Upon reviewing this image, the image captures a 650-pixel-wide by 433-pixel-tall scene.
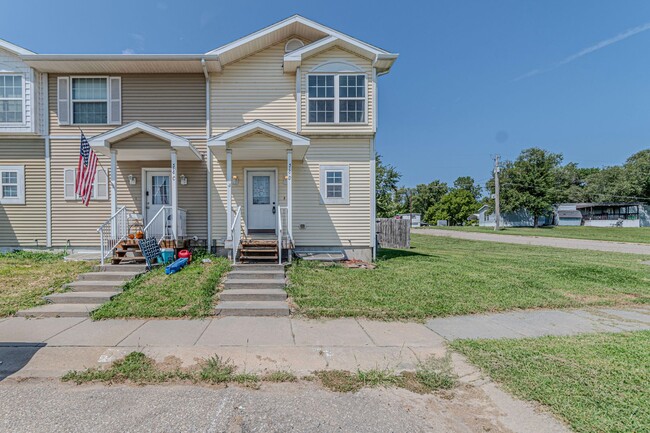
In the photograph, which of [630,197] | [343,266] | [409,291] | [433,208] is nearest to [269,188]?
[343,266]

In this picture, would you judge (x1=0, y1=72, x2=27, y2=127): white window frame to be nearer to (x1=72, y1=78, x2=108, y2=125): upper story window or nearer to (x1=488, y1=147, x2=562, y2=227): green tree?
(x1=72, y1=78, x2=108, y2=125): upper story window

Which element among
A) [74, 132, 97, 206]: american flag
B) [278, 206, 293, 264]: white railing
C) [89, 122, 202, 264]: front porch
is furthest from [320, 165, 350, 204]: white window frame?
[74, 132, 97, 206]: american flag

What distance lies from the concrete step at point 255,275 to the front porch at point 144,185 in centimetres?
268

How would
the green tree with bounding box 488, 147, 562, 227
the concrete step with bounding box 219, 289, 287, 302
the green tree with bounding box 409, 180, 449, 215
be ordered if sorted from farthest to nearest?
the green tree with bounding box 409, 180, 449, 215, the green tree with bounding box 488, 147, 562, 227, the concrete step with bounding box 219, 289, 287, 302

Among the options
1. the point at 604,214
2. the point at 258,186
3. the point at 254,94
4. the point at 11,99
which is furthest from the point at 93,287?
the point at 604,214

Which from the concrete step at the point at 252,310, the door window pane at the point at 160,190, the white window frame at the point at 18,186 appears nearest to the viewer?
the concrete step at the point at 252,310

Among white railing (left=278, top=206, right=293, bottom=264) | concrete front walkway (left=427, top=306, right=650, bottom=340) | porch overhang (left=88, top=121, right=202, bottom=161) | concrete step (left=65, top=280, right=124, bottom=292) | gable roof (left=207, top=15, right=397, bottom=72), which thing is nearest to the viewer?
concrete front walkway (left=427, top=306, right=650, bottom=340)

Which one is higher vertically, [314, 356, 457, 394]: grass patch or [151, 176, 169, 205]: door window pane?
[151, 176, 169, 205]: door window pane

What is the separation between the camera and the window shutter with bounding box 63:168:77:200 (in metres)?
9.66

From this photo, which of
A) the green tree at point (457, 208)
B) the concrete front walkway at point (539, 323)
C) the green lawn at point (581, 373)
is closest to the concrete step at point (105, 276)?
the concrete front walkway at point (539, 323)

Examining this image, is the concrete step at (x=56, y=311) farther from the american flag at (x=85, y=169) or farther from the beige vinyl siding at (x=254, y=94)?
the beige vinyl siding at (x=254, y=94)

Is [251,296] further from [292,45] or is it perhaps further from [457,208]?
[457,208]

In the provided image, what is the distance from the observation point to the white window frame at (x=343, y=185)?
31.6 feet

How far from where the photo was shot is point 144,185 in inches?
383
